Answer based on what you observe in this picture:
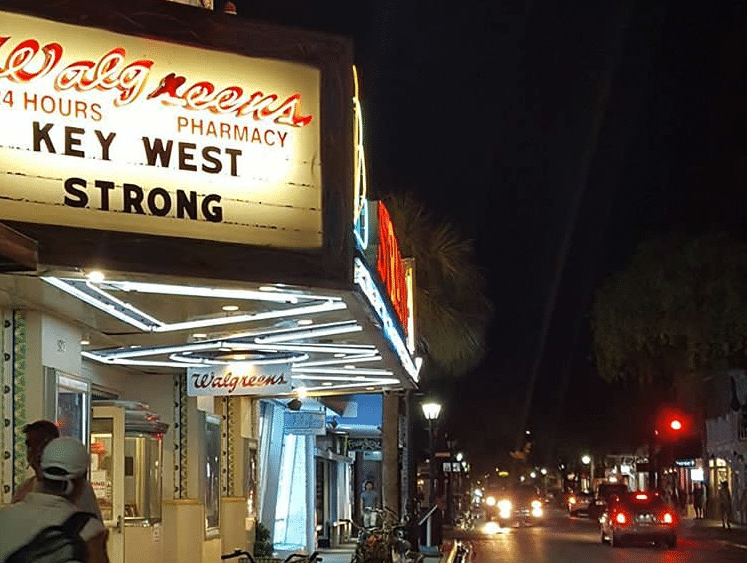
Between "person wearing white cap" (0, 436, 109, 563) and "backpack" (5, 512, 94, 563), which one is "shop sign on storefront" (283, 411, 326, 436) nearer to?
"person wearing white cap" (0, 436, 109, 563)

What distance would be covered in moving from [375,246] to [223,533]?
954 cm

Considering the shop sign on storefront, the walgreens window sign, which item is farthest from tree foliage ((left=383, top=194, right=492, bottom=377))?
the walgreens window sign

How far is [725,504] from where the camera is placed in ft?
172

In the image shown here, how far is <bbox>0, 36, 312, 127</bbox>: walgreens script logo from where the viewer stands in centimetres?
1023

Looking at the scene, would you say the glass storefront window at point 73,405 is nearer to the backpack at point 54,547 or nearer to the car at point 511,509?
the backpack at point 54,547

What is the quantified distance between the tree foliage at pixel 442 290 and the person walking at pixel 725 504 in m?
20.6

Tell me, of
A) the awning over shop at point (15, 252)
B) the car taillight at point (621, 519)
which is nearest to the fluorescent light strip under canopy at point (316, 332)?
the awning over shop at point (15, 252)

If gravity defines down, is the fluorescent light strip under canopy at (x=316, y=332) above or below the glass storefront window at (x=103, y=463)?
above

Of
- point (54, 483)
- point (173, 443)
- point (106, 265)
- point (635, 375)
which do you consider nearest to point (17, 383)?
point (106, 265)

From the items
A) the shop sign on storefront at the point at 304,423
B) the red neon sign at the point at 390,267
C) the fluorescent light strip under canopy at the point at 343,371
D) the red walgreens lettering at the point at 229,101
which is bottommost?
the shop sign on storefront at the point at 304,423

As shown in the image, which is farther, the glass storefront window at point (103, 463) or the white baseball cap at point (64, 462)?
the glass storefront window at point (103, 463)

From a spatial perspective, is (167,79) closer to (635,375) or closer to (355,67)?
(355,67)

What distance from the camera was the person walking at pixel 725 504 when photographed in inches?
1980

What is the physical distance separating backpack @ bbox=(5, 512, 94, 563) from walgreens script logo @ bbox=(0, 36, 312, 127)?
502cm
